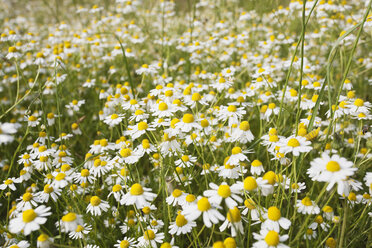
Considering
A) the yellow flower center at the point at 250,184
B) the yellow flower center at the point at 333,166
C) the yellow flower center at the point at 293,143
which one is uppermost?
the yellow flower center at the point at 333,166

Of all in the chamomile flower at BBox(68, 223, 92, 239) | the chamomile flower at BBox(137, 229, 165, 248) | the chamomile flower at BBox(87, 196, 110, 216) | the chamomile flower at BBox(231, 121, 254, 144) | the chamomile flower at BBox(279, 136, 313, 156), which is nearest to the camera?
the chamomile flower at BBox(279, 136, 313, 156)

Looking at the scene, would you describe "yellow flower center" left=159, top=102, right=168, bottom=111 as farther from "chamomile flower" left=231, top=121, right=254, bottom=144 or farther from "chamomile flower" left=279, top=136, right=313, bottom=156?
"chamomile flower" left=279, top=136, right=313, bottom=156

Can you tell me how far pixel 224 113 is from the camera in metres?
2.05

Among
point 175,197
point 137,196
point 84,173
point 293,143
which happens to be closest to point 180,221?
point 175,197

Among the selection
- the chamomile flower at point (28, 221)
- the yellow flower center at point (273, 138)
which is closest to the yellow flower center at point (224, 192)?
the yellow flower center at point (273, 138)

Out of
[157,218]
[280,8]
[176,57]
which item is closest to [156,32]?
[176,57]

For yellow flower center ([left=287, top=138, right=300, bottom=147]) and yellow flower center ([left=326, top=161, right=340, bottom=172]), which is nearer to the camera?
yellow flower center ([left=326, top=161, right=340, bottom=172])

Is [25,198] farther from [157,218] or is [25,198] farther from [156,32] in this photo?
[156,32]

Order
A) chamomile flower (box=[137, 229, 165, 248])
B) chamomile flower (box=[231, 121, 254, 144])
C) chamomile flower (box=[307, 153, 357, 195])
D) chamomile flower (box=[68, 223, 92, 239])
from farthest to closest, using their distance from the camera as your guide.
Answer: chamomile flower (box=[231, 121, 254, 144]) < chamomile flower (box=[68, 223, 92, 239]) < chamomile flower (box=[137, 229, 165, 248]) < chamomile flower (box=[307, 153, 357, 195])

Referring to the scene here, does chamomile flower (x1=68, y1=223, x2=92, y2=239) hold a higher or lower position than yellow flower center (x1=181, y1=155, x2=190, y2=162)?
lower

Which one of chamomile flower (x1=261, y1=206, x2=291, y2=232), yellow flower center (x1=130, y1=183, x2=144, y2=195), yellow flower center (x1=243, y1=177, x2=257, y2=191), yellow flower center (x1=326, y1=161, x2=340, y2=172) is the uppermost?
yellow flower center (x1=326, y1=161, x2=340, y2=172)

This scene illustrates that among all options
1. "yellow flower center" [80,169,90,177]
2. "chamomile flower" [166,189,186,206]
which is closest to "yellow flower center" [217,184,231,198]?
"chamomile flower" [166,189,186,206]

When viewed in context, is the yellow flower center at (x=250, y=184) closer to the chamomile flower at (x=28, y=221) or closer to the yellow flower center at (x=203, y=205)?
the yellow flower center at (x=203, y=205)

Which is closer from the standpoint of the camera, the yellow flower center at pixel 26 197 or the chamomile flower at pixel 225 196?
the chamomile flower at pixel 225 196
